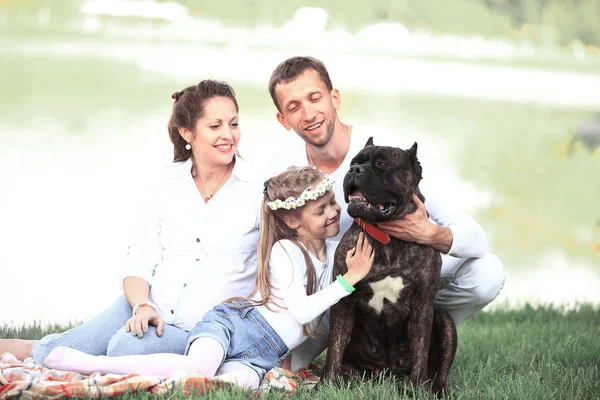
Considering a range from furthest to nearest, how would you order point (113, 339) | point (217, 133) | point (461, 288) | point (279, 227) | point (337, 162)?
point (337, 162), point (461, 288), point (217, 133), point (279, 227), point (113, 339)

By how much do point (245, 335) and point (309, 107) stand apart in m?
1.54

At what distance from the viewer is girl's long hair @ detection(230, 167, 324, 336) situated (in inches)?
174

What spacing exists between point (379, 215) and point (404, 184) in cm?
23

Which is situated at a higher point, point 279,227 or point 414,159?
point 414,159

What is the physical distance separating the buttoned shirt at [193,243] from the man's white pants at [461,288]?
0.54 m

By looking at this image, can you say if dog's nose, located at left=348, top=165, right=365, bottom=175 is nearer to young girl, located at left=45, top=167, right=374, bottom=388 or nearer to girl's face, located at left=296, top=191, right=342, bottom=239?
young girl, located at left=45, top=167, right=374, bottom=388

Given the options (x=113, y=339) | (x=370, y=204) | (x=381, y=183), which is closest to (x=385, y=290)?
(x=370, y=204)

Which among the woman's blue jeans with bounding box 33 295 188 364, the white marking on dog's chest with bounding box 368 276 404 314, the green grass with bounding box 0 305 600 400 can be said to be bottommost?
the green grass with bounding box 0 305 600 400

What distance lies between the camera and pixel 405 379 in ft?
13.8

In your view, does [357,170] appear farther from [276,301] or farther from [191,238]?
[191,238]

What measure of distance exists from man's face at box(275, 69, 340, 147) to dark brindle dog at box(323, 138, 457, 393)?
0.69 meters

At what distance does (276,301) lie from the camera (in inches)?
175

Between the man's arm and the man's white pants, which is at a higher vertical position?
the man's arm

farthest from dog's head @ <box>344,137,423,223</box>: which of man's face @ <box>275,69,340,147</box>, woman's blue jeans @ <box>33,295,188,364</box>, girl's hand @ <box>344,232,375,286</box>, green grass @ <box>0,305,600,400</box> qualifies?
woman's blue jeans @ <box>33,295,188,364</box>
